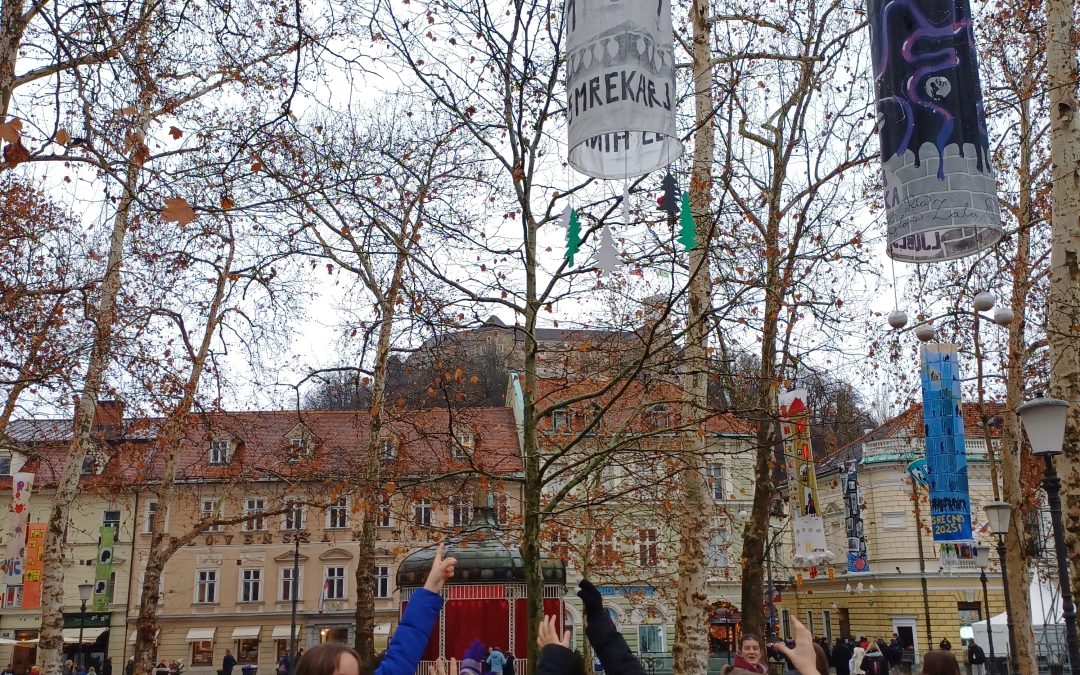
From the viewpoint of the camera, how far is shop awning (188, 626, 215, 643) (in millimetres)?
42562

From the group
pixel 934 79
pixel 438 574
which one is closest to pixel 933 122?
pixel 934 79

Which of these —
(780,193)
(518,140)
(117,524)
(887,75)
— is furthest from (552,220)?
(117,524)

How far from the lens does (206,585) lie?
143 feet

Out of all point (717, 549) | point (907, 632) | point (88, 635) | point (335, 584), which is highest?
point (717, 549)

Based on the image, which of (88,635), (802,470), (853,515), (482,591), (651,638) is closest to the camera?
(802,470)

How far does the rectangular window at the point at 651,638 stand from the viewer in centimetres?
4209

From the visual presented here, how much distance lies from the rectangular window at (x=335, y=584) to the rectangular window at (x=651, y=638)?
552 inches

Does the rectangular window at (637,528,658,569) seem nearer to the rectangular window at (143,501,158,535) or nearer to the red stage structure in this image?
the red stage structure

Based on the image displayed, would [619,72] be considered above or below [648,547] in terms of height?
above

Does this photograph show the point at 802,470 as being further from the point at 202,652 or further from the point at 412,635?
the point at 202,652

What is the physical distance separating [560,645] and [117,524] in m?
43.7

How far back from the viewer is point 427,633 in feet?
12.1

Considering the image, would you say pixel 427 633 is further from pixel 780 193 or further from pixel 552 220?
pixel 780 193

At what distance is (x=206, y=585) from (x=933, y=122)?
42472mm
